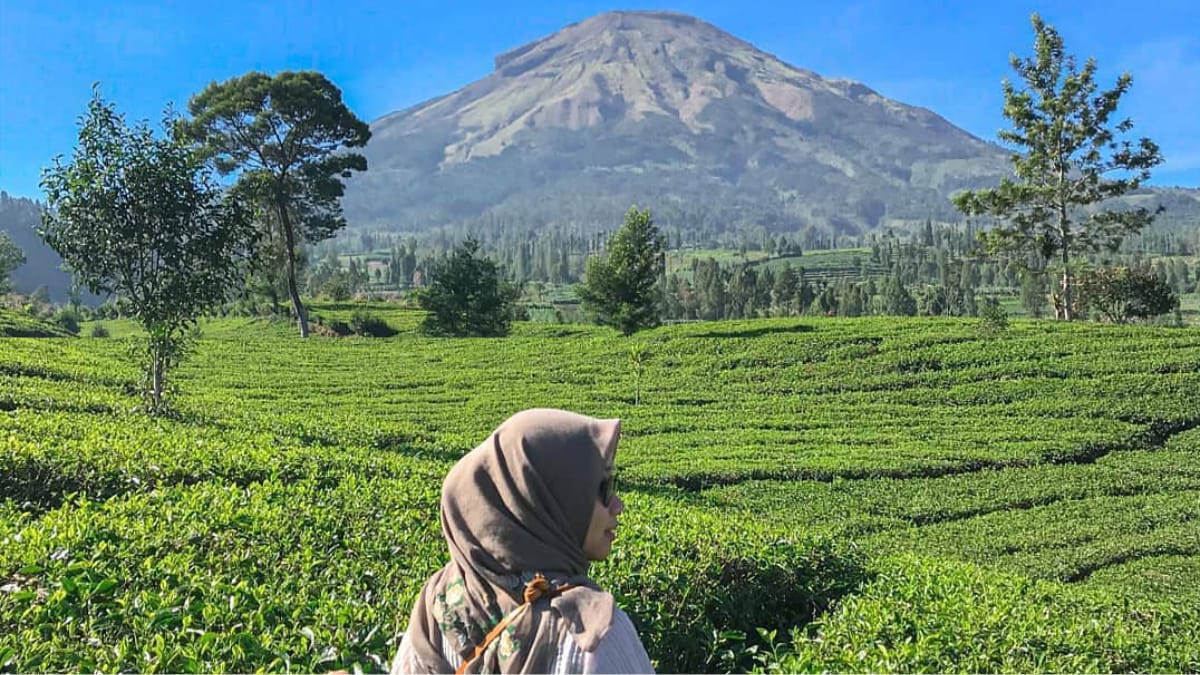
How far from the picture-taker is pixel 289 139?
108 feet

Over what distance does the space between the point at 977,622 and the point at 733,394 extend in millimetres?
14888

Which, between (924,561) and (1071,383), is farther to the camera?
(1071,383)

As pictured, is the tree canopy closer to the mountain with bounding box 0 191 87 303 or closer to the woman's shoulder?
the woman's shoulder

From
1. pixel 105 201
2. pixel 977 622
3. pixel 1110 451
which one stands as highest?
pixel 105 201

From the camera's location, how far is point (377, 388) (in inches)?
773

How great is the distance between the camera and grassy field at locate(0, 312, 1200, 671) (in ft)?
11.8

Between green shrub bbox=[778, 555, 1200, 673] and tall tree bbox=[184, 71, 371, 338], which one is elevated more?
tall tree bbox=[184, 71, 371, 338]

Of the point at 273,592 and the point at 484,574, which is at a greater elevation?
the point at 484,574

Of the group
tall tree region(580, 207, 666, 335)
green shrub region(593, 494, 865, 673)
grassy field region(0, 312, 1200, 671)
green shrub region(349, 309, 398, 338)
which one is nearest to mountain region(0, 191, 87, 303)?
green shrub region(349, 309, 398, 338)

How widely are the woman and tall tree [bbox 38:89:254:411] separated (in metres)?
10.8

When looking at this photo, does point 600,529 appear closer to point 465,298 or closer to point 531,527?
point 531,527

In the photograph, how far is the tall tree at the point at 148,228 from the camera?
11.0 meters

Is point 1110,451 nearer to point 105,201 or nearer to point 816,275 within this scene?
point 105,201

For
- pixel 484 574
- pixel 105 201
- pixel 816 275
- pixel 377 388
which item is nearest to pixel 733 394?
pixel 377 388
